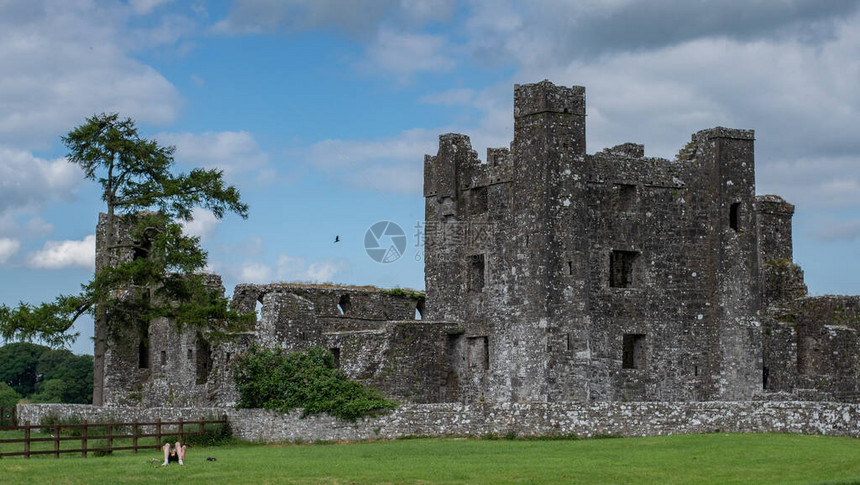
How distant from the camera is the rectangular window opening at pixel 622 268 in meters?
43.6

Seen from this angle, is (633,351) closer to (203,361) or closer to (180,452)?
(203,361)

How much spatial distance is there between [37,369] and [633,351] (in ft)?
225

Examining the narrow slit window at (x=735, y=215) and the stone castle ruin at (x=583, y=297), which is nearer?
the stone castle ruin at (x=583, y=297)

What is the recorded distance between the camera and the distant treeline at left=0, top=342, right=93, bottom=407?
3472 inches

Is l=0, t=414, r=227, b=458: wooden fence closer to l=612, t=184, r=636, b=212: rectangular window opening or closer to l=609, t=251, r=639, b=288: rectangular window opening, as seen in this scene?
l=609, t=251, r=639, b=288: rectangular window opening

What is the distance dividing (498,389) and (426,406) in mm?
6703

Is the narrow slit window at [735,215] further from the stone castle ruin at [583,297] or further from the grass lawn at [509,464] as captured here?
the grass lawn at [509,464]

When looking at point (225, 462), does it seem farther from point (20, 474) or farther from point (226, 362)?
point (226, 362)

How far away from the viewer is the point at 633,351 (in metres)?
43.5

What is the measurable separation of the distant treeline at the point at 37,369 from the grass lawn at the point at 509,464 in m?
56.4

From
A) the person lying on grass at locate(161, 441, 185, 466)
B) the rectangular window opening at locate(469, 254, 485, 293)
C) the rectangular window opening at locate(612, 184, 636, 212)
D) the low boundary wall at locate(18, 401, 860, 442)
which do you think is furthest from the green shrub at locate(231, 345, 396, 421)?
the rectangular window opening at locate(612, 184, 636, 212)

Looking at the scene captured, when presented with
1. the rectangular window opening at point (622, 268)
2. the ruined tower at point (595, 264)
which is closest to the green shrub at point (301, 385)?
the ruined tower at point (595, 264)

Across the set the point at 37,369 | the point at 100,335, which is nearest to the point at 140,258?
the point at 100,335

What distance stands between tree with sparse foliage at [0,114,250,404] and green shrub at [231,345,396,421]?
190 inches
